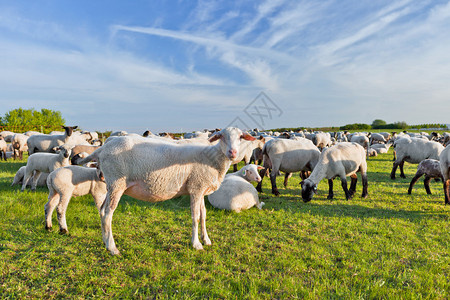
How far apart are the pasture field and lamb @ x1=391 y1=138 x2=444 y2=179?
7044 millimetres

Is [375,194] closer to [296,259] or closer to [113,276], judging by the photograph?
[296,259]

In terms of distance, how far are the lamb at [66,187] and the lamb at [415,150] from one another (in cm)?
1468

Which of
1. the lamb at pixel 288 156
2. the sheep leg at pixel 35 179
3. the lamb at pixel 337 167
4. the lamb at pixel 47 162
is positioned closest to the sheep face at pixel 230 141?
the lamb at pixel 337 167

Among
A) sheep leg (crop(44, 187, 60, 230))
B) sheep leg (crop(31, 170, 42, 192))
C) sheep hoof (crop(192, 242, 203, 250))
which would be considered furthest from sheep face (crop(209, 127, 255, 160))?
sheep leg (crop(31, 170, 42, 192))

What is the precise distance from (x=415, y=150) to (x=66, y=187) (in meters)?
Answer: 16.5

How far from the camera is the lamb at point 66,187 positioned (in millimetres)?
5480

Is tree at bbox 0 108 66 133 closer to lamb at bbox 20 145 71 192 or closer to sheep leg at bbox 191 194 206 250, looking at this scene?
lamb at bbox 20 145 71 192

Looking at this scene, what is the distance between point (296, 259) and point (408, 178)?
1298 centimetres

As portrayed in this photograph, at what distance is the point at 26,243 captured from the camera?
4871 mm

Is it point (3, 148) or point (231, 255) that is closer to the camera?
point (231, 255)

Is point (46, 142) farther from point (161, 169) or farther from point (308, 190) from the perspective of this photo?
point (308, 190)

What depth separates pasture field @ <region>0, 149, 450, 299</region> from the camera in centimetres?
360

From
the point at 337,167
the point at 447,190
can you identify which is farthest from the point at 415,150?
the point at 337,167

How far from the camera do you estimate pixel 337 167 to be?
890 cm
